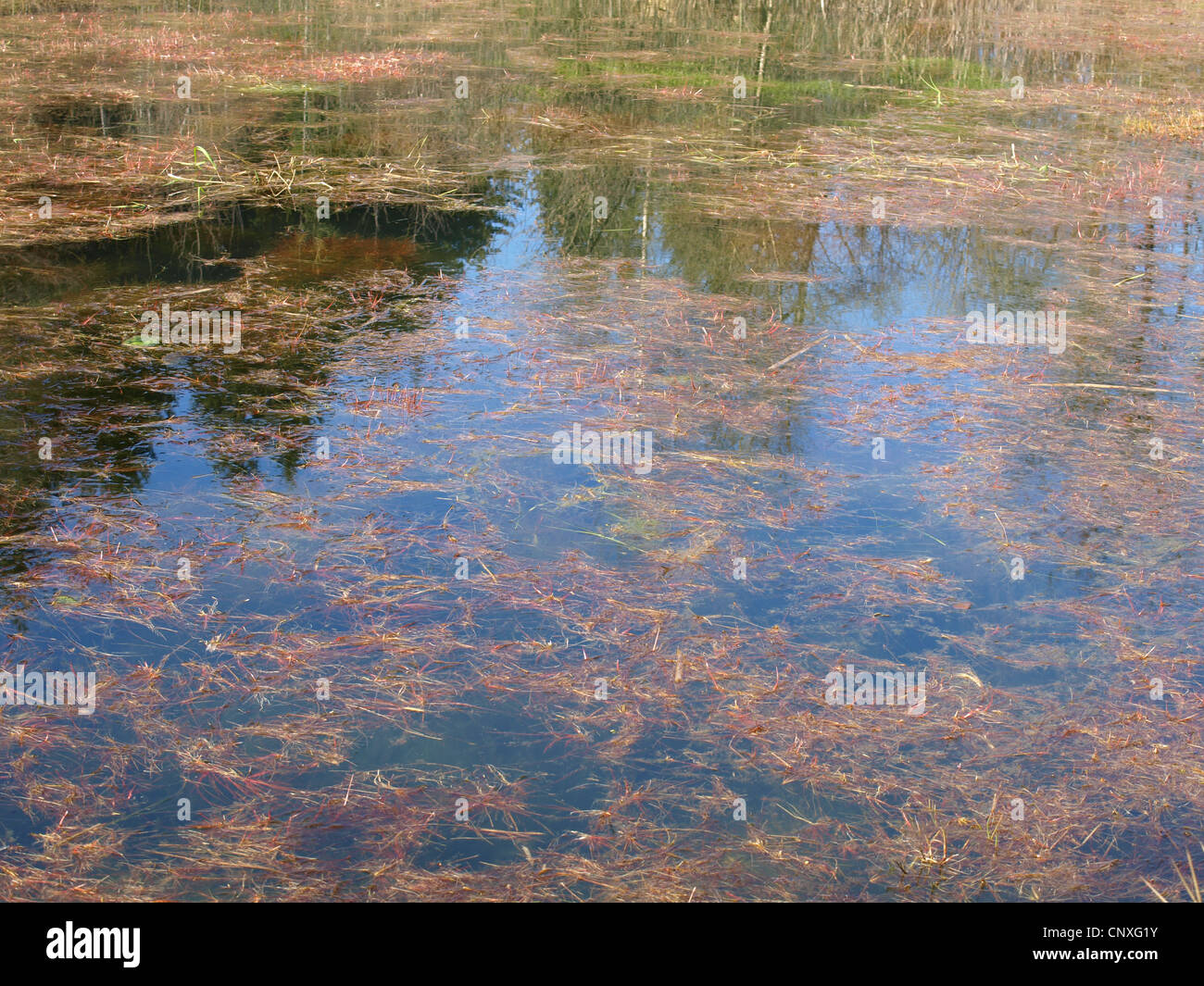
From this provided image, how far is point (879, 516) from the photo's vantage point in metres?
4.82

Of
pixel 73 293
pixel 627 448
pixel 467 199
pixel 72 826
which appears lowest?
pixel 72 826

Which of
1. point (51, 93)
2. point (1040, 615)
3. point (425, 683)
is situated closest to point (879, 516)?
point (1040, 615)

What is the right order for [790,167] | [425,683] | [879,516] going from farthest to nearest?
[790,167], [879,516], [425,683]

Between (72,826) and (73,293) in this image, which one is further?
(73,293)

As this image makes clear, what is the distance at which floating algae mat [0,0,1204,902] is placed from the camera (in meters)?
3.26

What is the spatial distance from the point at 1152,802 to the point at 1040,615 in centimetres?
98

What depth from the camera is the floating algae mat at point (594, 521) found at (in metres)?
3.26

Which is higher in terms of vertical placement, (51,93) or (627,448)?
(51,93)

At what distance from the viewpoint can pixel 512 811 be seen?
3.29m

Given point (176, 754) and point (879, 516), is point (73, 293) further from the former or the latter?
point (879, 516)

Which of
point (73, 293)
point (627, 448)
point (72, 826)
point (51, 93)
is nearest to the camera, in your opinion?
point (72, 826)

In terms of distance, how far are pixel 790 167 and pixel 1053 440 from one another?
16.7 feet

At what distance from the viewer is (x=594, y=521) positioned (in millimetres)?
4715

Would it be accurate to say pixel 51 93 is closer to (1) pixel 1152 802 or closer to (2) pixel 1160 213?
(2) pixel 1160 213
